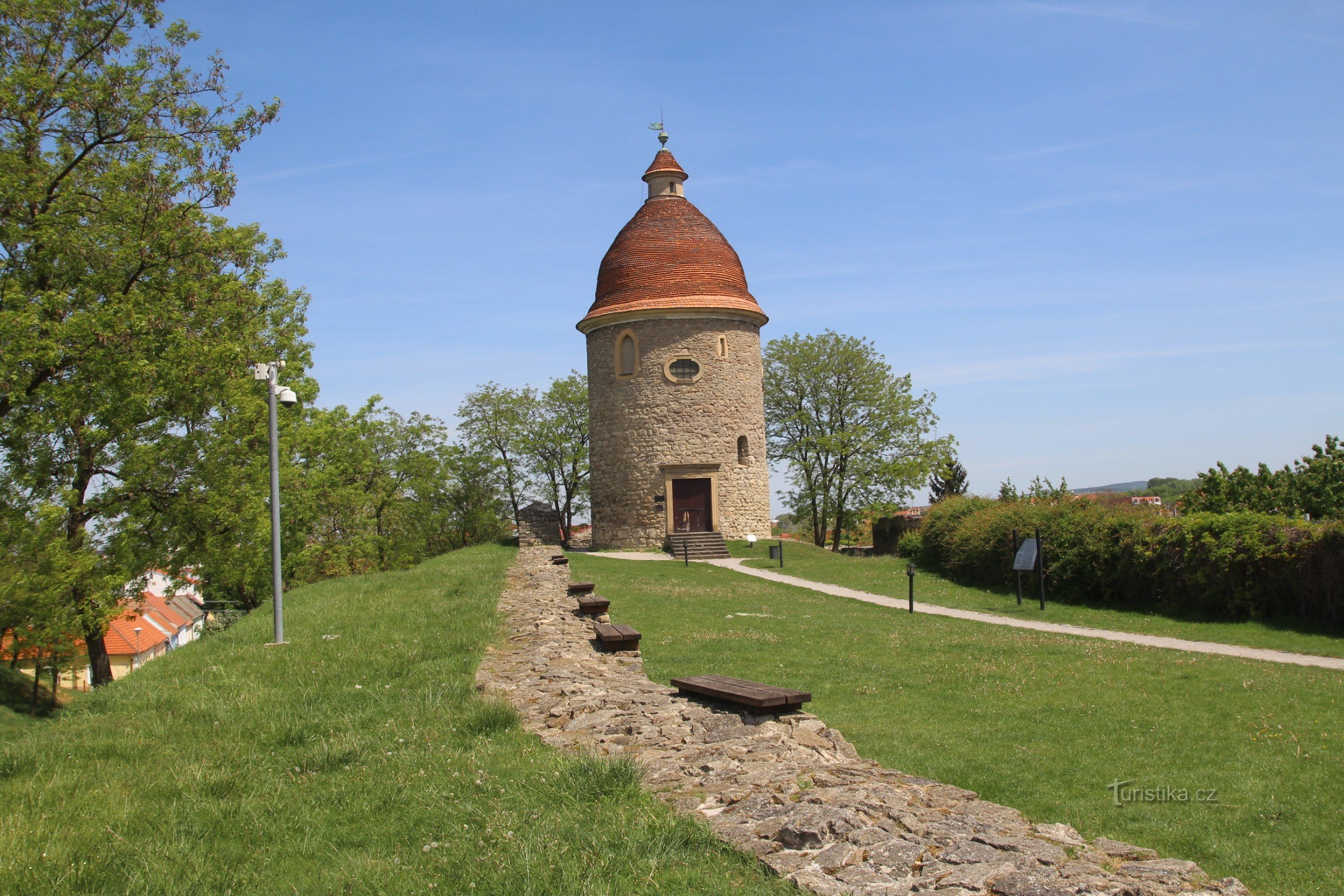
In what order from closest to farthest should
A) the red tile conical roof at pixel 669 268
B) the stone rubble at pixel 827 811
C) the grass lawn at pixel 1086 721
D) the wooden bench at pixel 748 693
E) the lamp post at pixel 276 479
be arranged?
the stone rubble at pixel 827 811 → the grass lawn at pixel 1086 721 → the wooden bench at pixel 748 693 → the lamp post at pixel 276 479 → the red tile conical roof at pixel 669 268

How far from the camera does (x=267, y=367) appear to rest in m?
12.8

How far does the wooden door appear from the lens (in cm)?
3231

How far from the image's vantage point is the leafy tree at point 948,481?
4381cm

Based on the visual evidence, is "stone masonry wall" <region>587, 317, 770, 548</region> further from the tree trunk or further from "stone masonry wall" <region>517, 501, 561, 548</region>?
the tree trunk

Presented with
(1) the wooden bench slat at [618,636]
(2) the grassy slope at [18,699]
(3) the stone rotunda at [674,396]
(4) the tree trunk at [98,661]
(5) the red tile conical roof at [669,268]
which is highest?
(5) the red tile conical roof at [669,268]

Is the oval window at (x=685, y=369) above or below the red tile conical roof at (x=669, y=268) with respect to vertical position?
below

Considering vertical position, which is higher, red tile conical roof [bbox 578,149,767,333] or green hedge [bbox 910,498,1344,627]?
red tile conical roof [bbox 578,149,767,333]

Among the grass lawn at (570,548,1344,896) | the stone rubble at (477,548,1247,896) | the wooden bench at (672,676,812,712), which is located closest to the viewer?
the stone rubble at (477,548,1247,896)

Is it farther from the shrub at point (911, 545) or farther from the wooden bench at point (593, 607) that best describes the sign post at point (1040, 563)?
the wooden bench at point (593, 607)

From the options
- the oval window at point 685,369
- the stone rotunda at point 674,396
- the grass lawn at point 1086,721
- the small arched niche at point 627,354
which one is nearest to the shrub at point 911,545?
the stone rotunda at point 674,396

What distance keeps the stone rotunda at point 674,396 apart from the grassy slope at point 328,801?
78.2ft

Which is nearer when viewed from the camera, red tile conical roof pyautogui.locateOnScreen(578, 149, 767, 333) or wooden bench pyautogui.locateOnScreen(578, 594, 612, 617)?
wooden bench pyautogui.locateOnScreen(578, 594, 612, 617)

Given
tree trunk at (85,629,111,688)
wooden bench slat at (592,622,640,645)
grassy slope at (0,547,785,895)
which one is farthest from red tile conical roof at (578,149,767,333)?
grassy slope at (0,547,785,895)

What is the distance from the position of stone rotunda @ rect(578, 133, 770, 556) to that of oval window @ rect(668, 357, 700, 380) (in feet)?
0.13
